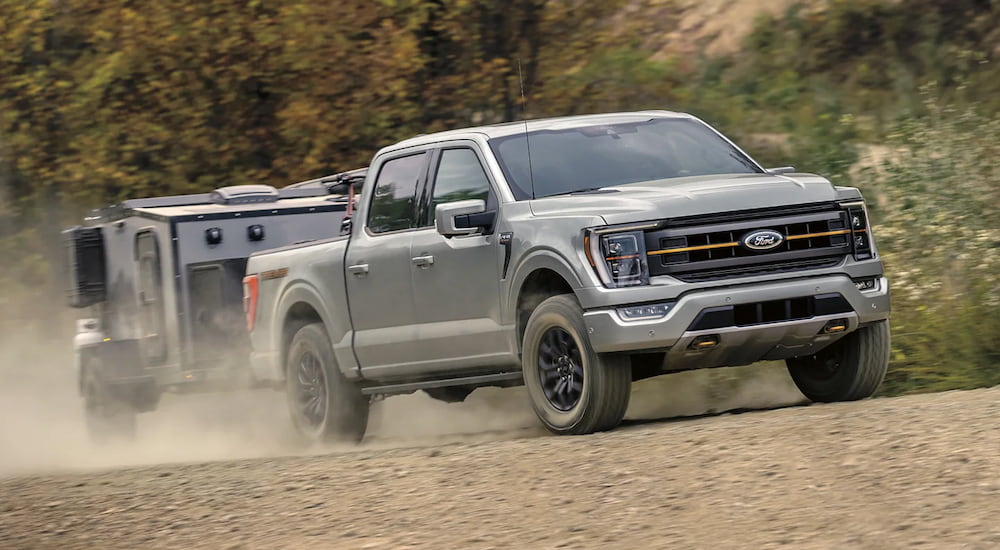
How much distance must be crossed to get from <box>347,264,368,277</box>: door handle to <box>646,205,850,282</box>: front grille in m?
2.55

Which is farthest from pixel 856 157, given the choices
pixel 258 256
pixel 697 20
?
pixel 697 20

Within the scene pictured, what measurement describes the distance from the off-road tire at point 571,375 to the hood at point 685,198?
20.0 inches

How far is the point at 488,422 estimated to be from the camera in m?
11.2

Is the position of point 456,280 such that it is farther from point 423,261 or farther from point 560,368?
point 560,368

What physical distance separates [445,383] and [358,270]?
1.07 metres

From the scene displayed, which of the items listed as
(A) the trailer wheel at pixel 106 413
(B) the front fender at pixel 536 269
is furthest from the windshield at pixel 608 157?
(A) the trailer wheel at pixel 106 413

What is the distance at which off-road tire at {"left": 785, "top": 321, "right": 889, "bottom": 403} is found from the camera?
8820mm

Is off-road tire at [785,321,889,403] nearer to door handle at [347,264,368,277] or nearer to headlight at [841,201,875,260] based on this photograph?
headlight at [841,201,875,260]

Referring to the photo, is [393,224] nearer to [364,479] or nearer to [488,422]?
[488,422]

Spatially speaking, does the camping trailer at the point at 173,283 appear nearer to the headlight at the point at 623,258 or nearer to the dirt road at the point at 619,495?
the headlight at the point at 623,258

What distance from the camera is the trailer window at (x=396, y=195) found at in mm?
9859

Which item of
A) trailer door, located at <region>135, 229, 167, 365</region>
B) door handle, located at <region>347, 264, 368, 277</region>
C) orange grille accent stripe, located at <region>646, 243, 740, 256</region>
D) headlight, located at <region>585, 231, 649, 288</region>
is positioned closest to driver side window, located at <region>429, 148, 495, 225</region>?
door handle, located at <region>347, 264, 368, 277</region>

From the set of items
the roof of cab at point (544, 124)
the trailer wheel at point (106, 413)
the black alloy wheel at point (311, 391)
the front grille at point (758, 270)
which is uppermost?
the roof of cab at point (544, 124)

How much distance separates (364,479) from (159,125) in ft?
42.9
